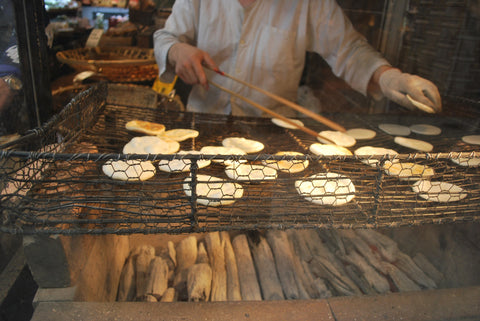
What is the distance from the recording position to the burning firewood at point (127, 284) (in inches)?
77.0

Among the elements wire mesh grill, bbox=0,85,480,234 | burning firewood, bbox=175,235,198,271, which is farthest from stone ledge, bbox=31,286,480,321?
burning firewood, bbox=175,235,198,271

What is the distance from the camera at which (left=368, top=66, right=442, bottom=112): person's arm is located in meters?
2.14

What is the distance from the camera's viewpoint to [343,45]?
2645 millimetres

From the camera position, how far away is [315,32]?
2787 millimetres

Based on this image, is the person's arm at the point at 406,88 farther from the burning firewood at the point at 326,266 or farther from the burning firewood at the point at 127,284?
the burning firewood at the point at 127,284

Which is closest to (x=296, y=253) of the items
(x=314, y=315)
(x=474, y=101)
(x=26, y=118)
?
(x=314, y=315)

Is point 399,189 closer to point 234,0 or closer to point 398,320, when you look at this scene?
point 398,320

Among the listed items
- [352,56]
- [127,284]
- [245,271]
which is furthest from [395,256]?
[127,284]

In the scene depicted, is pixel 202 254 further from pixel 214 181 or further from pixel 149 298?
pixel 214 181

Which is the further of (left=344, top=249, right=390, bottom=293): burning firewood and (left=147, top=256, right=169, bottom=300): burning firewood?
(left=344, top=249, right=390, bottom=293): burning firewood

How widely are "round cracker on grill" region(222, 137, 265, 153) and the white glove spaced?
3.15 feet

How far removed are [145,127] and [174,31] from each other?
1057 millimetres

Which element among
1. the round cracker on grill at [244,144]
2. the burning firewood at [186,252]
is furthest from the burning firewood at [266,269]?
the round cracker on grill at [244,144]

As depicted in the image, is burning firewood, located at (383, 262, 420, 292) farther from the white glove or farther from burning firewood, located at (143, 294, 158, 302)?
burning firewood, located at (143, 294, 158, 302)
